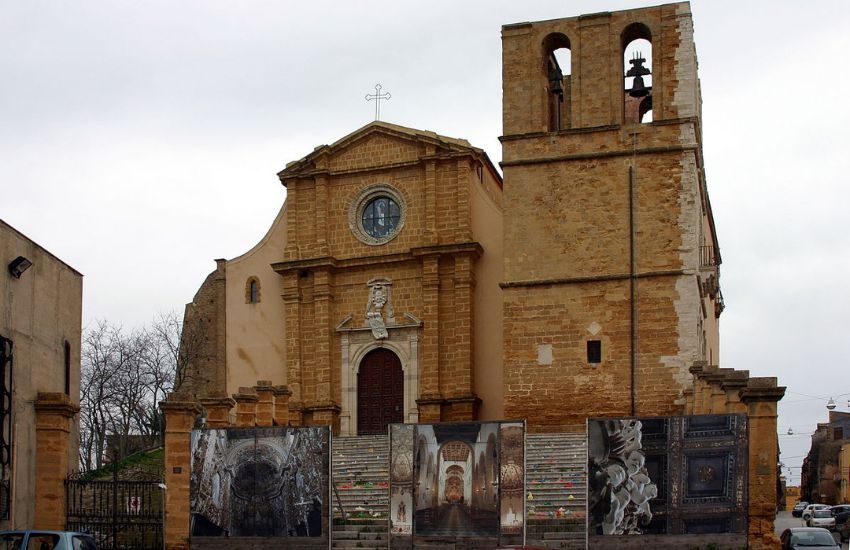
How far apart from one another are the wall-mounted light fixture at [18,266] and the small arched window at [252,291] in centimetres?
1357

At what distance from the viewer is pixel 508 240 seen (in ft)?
113

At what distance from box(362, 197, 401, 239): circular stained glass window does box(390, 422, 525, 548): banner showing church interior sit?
1391 cm

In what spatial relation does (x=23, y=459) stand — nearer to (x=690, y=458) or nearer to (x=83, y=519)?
(x=83, y=519)

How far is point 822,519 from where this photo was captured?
1583 inches

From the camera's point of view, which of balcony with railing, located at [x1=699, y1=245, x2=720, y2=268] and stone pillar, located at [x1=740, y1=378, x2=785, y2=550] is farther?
balcony with railing, located at [x1=699, y1=245, x2=720, y2=268]

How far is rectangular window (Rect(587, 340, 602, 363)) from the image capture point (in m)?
33.3

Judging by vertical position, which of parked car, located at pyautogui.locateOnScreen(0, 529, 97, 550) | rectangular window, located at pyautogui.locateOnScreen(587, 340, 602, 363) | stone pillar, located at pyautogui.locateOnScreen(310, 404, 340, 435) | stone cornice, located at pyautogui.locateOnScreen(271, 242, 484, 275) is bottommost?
parked car, located at pyautogui.locateOnScreen(0, 529, 97, 550)

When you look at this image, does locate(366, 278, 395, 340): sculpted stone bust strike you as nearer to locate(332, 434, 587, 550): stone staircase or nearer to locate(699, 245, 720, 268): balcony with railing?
locate(699, 245, 720, 268): balcony with railing

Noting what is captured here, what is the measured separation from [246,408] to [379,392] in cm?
543

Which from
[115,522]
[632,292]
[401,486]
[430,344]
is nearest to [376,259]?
[430,344]

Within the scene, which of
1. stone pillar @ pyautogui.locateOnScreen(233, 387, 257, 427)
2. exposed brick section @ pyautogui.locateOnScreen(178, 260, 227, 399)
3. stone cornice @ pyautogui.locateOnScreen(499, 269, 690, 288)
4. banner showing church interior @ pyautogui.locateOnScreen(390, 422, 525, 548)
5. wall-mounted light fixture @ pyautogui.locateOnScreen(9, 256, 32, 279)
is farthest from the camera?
exposed brick section @ pyautogui.locateOnScreen(178, 260, 227, 399)

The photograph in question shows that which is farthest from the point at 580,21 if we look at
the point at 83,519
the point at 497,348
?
the point at 83,519

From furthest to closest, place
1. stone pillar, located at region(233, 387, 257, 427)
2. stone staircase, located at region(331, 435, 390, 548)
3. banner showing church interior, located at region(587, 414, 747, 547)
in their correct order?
1. stone pillar, located at region(233, 387, 257, 427)
2. stone staircase, located at region(331, 435, 390, 548)
3. banner showing church interior, located at region(587, 414, 747, 547)

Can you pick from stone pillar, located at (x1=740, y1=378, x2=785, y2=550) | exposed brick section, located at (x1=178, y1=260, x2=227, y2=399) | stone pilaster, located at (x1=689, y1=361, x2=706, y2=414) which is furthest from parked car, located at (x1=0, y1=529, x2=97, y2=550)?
exposed brick section, located at (x1=178, y1=260, x2=227, y2=399)
